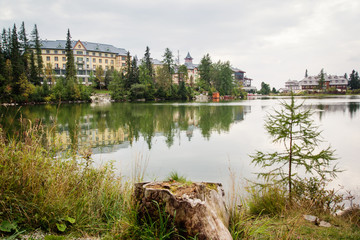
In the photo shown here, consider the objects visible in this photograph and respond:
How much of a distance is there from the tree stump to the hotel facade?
8097cm

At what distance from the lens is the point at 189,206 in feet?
8.79

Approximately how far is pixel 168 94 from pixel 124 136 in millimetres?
Result: 55445

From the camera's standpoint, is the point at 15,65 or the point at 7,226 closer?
the point at 7,226

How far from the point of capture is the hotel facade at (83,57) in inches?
3189

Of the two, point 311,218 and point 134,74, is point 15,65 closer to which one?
point 134,74

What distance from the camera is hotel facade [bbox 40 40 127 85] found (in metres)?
81.0

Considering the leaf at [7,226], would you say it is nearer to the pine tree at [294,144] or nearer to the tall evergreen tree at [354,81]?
the pine tree at [294,144]

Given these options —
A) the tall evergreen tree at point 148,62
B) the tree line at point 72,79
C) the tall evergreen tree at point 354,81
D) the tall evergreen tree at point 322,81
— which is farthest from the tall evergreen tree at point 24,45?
the tall evergreen tree at point 354,81


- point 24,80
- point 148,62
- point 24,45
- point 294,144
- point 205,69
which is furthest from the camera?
point 205,69

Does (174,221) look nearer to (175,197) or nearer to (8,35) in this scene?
(175,197)

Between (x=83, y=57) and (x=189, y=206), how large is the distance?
88905 mm

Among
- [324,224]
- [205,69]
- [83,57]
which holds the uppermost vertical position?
[83,57]

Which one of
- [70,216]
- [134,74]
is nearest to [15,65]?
[134,74]

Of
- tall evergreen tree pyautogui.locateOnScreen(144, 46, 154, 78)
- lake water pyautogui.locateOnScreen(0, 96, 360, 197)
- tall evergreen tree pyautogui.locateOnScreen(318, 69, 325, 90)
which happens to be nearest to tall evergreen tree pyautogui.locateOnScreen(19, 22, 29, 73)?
tall evergreen tree pyautogui.locateOnScreen(144, 46, 154, 78)
